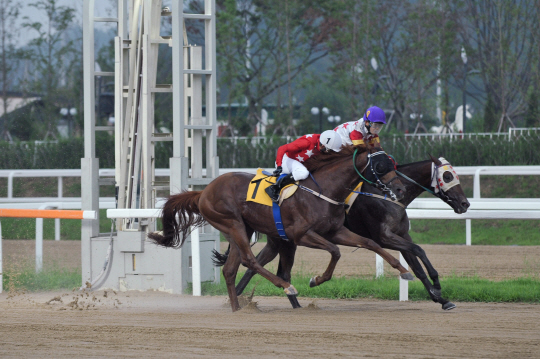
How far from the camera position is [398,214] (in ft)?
18.7

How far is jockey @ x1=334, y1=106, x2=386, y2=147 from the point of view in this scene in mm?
5430

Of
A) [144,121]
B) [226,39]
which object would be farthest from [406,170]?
[226,39]

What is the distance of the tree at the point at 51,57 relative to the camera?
2161cm

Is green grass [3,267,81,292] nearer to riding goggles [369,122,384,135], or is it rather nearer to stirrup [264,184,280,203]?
stirrup [264,184,280,203]

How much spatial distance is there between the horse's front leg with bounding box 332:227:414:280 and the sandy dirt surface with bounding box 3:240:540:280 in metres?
1.91

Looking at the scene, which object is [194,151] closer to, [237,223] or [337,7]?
[237,223]

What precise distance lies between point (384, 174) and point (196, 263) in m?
2.11

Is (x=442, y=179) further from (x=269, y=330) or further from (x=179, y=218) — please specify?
(x=179, y=218)

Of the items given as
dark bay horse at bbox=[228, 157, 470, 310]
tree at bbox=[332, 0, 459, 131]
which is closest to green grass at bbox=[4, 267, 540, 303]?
dark bay horse at bbox=[228, 157, 470, 310]

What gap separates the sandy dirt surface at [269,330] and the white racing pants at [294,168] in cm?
101

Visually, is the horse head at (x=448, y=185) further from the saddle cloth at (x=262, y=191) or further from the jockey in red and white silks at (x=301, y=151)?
the saddle cloth at (x=262, y=191)

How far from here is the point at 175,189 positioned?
662 cm

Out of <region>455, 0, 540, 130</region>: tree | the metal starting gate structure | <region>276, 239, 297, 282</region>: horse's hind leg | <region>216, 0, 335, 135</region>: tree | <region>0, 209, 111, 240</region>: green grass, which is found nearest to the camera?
<region>276, 239, 297, 282</region>: horse's hind leg

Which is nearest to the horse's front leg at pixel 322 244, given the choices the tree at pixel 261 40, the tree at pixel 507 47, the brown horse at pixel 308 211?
the brown horse at pixel 308 211
